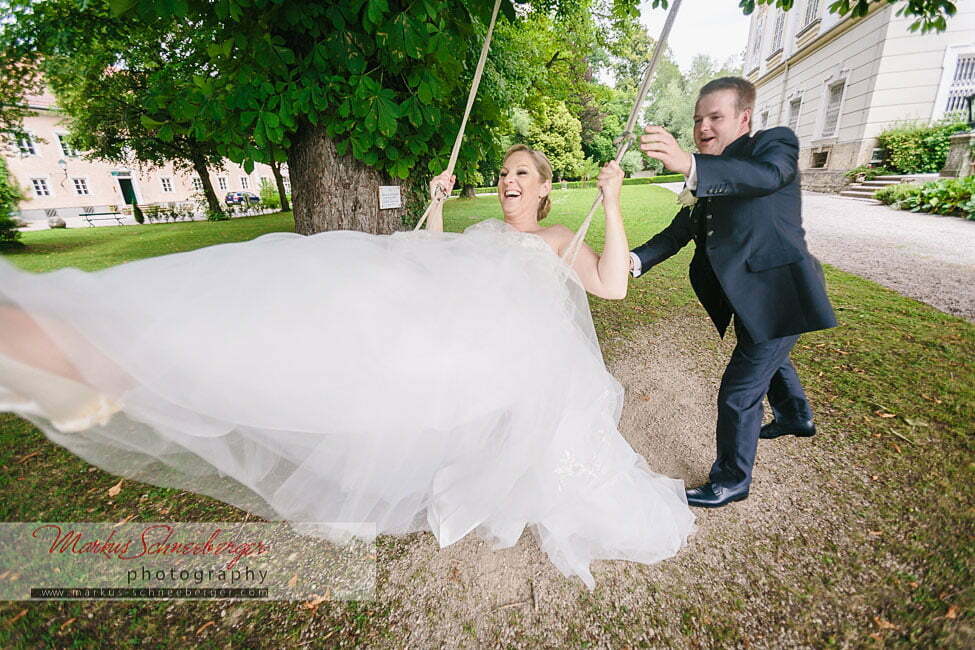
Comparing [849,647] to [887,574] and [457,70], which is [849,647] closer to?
[887,574]

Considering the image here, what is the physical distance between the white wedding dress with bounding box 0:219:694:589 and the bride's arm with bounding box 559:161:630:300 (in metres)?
0.20

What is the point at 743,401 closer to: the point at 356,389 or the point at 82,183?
the point at 356,389

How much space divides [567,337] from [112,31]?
22.9ft

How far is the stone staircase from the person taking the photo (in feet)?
40.4

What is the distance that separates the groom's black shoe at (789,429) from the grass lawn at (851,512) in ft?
1.11

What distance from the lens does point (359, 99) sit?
9.50ft

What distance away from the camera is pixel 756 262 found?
1985mm

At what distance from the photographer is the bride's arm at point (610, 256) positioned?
6.57ft

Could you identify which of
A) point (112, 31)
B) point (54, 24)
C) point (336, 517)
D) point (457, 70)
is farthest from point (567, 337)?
point (54, 24)

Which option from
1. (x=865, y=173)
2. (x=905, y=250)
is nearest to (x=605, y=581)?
(x=905, y=250)

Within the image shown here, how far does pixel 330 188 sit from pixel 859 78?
66.6 feet

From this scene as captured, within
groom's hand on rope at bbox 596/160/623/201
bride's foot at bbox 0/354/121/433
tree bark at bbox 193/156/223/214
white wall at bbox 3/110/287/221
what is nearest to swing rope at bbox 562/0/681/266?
groom's hand on rope at bbox 596/160/623/201

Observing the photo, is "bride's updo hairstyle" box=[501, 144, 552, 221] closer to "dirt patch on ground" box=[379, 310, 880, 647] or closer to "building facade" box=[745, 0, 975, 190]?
"dirt patch on ground" box=[379, 310, 880, 647]

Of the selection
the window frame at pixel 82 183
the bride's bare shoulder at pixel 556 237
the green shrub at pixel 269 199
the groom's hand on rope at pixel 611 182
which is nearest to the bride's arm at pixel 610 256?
the groom's hand on rope at pixel 611 182
